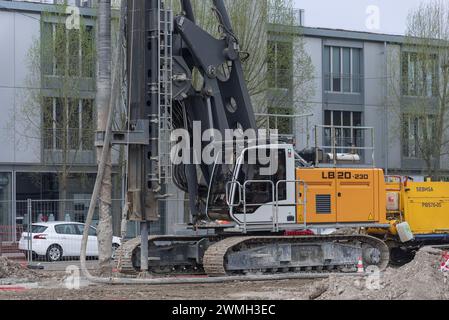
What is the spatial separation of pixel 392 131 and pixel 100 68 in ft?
89.3

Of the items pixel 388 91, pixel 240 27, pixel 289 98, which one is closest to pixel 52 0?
pixel 240 27

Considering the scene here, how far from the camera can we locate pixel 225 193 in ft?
55.3

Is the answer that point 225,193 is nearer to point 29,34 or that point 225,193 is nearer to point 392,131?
point 29,34

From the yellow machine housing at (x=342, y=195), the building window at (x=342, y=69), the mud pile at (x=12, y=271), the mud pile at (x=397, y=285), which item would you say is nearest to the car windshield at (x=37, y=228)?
the mud pile at (x=12, y=271)

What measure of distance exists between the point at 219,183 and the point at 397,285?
591cm

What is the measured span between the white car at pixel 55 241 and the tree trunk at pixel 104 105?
6.75m

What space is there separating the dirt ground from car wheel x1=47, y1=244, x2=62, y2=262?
7880 millimetres

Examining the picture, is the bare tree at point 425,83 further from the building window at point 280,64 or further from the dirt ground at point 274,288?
the dirt ground at point 274,288

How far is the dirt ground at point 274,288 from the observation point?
11781 millimetres

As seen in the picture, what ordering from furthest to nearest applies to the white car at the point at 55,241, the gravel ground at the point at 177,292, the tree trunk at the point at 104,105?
the white car at the point at 55,241 < the tree trunk at the point at 104,105 < the gravel ground at the point at 177,292

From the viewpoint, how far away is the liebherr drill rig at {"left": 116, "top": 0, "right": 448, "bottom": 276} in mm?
15594

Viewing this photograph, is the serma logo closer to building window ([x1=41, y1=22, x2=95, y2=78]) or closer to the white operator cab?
the white operator cab
